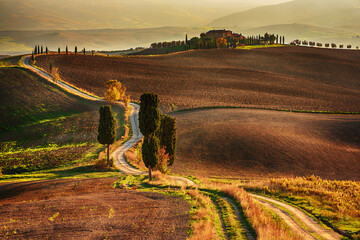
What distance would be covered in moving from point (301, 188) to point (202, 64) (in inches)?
3932

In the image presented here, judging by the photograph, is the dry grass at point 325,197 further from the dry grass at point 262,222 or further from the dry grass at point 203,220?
the dry grass at point 203,220

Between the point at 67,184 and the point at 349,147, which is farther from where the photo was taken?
the point at 349,147

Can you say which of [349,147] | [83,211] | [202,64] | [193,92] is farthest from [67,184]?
[202,64]

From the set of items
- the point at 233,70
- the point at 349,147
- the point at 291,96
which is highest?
the point at 233,70

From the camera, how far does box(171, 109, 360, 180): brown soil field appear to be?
41.3m

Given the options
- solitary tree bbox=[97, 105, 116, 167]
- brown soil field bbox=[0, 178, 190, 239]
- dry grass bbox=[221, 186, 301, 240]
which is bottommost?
dry grass bbox=[221, 186, 301, 240]

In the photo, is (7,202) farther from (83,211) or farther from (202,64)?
(202,64)

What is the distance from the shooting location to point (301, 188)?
31.2 metres

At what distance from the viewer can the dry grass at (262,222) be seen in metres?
18.5

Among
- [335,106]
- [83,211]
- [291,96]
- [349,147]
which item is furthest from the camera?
[291,96]

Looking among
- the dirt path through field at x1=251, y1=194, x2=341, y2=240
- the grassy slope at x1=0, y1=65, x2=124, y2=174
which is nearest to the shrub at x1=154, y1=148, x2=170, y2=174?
the grassy slope at x1=0, y1=65, x2=124, y2=174

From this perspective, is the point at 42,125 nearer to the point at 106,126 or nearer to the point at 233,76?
the point at 106,126

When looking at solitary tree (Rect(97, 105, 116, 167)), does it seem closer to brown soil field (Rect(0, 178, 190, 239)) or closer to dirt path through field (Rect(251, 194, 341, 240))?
brown soil field (Rect(0, 178, 190, 239))

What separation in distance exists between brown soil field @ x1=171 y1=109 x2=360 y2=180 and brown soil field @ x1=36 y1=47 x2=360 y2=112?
610 inches
